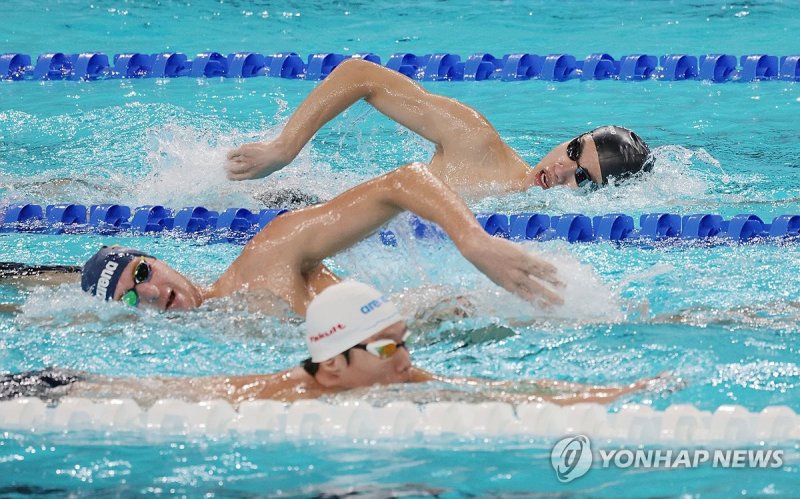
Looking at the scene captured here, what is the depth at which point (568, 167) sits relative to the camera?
205 inches

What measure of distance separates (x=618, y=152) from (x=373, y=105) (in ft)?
3.68

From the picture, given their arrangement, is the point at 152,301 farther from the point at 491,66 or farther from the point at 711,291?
the point at 491,66

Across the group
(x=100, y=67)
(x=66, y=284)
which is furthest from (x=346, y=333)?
(x=100, y=67)

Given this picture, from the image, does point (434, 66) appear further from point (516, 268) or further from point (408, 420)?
point (408, 420)

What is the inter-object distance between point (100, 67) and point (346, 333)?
5.33m

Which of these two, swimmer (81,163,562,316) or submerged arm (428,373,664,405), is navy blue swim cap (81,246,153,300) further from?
submerged arm (428,373,664,405)

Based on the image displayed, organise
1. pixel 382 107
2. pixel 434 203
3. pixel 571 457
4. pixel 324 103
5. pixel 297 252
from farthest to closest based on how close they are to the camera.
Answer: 1. pixel 382 107
2. pixel 324 103
3. pixel 297 252
4. pixel 434 203
5. pixel 571 457

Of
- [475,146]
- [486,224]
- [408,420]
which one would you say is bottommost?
[408,420]

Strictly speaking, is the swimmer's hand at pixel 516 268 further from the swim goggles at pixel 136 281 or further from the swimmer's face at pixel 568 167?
the swimmer's face at pixel 568 167

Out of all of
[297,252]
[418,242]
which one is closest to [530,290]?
[297,252]

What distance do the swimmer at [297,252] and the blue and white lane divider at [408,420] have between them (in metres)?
0.49

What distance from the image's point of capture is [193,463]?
296cm

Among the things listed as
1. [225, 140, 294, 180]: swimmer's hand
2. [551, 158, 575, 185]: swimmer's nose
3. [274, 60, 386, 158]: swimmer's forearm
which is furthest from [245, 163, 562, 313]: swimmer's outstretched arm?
[551, 158, 575, 185]: swimmer's nose

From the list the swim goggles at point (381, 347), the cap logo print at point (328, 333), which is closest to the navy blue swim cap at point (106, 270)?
the cap logo print at point (328, 333)
